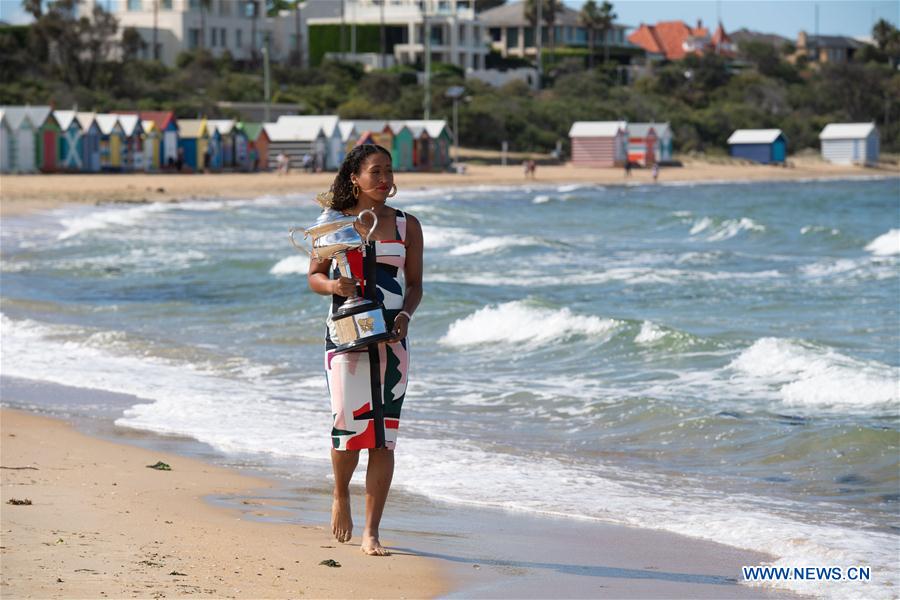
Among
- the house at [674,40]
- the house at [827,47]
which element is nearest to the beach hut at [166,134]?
the house at [674,40]

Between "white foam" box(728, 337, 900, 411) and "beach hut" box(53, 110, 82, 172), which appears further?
"beach hut" box(53, 110, 82, 172)

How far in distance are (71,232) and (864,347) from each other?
22.0 m

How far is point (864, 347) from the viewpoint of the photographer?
51.2 ft

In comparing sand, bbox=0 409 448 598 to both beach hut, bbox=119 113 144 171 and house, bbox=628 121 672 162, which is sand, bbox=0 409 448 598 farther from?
house, bbox=628 121 672 162

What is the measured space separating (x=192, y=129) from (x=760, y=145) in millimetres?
44223

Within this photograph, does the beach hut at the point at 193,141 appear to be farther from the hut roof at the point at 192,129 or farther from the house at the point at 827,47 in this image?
the house at the point at 827,47

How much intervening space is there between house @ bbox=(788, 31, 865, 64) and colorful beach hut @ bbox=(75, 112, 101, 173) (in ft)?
331

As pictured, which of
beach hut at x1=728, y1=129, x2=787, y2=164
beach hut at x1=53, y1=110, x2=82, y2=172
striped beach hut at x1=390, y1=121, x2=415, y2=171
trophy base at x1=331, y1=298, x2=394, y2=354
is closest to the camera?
trophy base at x1=331, y1=298, x2=394, y2=354

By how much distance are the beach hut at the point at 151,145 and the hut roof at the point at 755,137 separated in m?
45.3

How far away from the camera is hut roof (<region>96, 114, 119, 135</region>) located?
5534 cm

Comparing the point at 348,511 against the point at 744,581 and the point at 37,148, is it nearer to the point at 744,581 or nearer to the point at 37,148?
the point at 744,581

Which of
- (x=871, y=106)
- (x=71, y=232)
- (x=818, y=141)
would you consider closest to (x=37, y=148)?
(x=71, y=232)

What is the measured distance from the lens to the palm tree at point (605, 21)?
114588 millimetres

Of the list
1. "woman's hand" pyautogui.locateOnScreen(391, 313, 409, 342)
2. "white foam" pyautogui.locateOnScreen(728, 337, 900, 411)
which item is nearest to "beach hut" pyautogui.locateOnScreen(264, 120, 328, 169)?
"white foam" pyautogui.locateOnScreen(728, 337, 900, 411)
